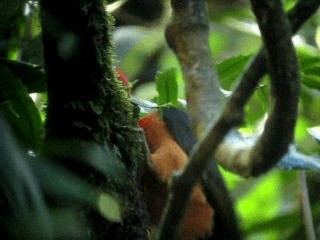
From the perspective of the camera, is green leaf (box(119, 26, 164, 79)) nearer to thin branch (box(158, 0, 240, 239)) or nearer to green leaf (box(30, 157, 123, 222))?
thin branch (box(158, 0, 240, 239))

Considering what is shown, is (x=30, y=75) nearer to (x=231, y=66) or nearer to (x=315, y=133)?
(x=231, y=66)

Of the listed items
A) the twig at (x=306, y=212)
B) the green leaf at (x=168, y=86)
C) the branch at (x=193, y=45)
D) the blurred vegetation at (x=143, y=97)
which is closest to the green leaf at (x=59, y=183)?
the blurred vegetation at (x=143, y=97)

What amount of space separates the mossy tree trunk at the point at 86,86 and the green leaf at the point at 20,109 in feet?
0.45

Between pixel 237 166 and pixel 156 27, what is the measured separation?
2319 mm

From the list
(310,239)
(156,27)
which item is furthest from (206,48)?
(156,27)

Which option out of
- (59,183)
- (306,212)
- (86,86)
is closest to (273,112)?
(59,183)

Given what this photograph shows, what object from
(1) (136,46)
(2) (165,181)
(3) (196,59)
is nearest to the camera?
(3) (196,59)

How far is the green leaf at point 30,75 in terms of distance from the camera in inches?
82.7

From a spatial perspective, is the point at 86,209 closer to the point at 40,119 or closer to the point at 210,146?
the point at 40,119

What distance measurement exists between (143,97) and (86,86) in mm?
1550

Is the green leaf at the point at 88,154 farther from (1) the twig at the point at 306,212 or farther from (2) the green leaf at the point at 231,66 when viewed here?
(1) the twig at the point at 306,212

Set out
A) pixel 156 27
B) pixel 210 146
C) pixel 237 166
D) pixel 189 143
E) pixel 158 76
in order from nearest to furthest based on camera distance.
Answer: pixel 210 146 < pixel 237 166 < pixel 158 76 < pixel 189 143 < pixel 156 27

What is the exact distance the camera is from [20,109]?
2.15 m

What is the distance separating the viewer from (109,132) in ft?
6.86
